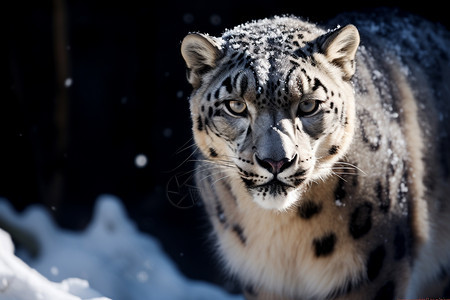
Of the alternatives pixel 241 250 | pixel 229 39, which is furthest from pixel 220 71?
pixel 241 250

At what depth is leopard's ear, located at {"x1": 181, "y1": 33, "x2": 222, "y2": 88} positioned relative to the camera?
3.56 m

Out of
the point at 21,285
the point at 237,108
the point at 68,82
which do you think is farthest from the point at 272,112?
the point at 68,82

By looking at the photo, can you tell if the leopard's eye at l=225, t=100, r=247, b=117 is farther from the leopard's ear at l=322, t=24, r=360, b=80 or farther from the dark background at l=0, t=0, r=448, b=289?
the dark background at l=0, t=0, r=448, b=289

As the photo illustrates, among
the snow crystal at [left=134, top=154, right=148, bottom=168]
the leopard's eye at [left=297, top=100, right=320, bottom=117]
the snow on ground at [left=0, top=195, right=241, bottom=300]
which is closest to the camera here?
the leopard's eye at [left=297, top=100, right=320, bottom=117]

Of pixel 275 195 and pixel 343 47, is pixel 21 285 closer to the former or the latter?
pixel 275 195

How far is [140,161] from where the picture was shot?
20.8 feet

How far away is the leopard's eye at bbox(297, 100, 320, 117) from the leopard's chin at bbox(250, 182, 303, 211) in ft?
1.25

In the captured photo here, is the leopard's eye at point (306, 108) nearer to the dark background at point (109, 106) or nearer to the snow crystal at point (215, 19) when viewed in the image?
the dark background at point (109, 106)

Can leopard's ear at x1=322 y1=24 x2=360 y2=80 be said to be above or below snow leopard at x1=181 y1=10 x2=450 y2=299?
above

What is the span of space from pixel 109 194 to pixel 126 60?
4.26 feet

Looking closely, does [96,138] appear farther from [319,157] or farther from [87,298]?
[319,157]

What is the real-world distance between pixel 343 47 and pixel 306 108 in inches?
17.9

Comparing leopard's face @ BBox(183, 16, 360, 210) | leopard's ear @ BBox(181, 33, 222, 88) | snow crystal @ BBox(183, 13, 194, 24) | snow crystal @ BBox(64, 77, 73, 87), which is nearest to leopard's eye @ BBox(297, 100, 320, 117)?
leopard's face @ BBox(183, 16, 360, 210)

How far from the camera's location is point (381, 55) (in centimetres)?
451
